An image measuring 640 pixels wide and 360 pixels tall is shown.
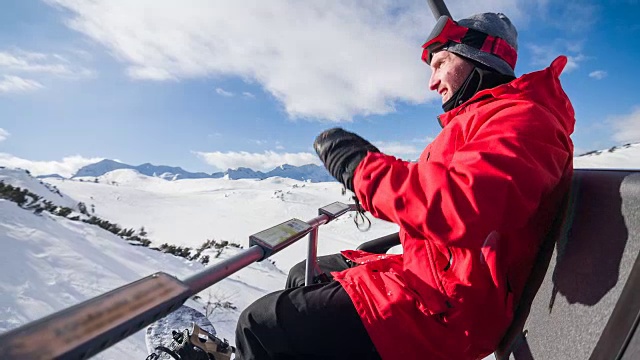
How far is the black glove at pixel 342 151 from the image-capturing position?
4.27 feet

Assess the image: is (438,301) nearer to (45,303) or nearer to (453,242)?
(453,242)

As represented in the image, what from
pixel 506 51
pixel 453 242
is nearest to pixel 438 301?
pixel 453 242

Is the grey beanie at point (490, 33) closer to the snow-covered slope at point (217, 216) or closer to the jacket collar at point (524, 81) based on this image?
the jacket collar at point (524, 81)

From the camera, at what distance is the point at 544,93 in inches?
49.0

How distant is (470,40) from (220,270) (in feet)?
4.98

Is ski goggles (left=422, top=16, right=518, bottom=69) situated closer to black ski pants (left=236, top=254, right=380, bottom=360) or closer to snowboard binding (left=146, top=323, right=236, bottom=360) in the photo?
black ski pants (left=236, top=254, right=380, bottom=360)

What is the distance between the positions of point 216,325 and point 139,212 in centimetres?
2650

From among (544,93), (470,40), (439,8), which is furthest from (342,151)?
(439,8)

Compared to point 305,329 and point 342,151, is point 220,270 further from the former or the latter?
point 342,151

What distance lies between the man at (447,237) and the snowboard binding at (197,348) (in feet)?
1.52

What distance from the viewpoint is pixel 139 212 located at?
87.4 feet

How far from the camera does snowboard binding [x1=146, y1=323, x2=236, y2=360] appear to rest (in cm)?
167

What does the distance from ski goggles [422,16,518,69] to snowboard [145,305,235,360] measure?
194 cm

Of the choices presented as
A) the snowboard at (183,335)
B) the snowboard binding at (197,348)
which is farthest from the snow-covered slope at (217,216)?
the snowboard binding at (197,348)
